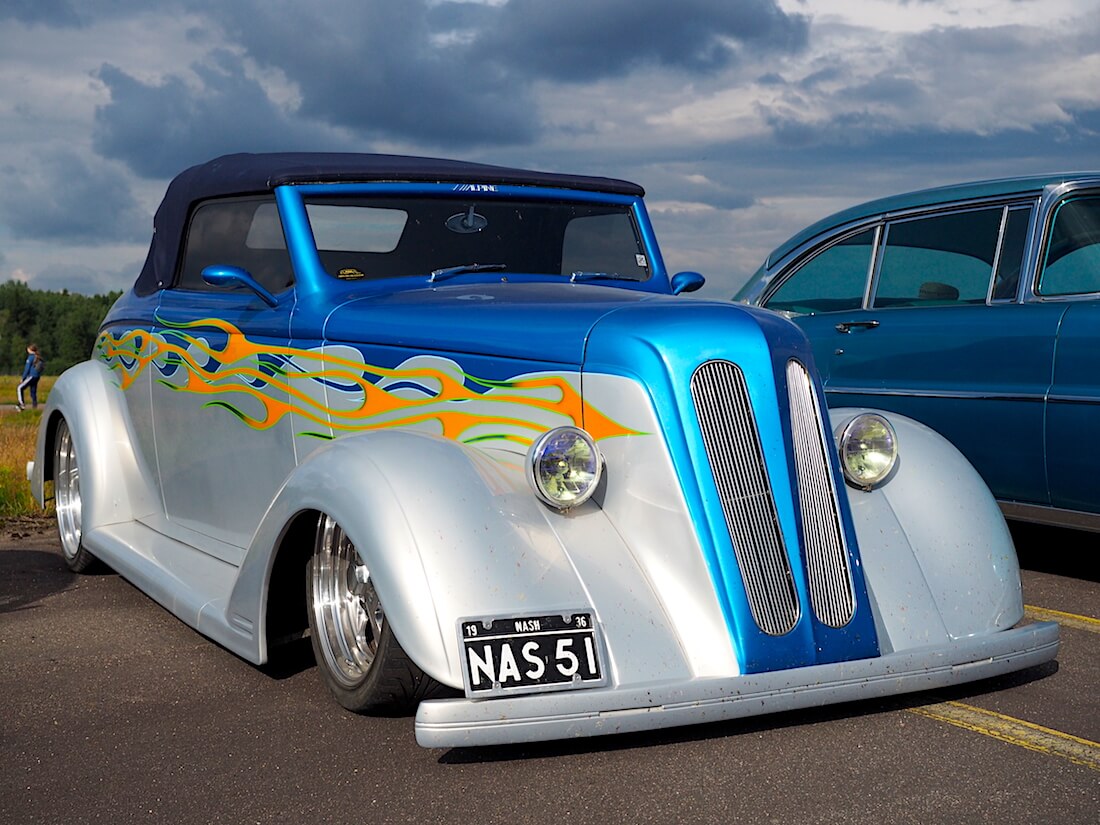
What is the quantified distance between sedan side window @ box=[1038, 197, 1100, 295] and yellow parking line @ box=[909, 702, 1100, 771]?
2696 millimetres

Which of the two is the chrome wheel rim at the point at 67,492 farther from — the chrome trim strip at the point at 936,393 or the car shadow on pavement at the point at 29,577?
the chrome trim strip at the point at 936,393

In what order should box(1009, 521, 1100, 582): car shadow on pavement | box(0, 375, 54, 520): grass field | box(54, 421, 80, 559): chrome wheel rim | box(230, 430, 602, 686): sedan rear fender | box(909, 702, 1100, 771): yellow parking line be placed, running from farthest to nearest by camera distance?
box(0, 375, 54, 520): grass field
box(54, 421, 80, 559): chrome wheel rim
box(1009, 521, 1100, 582): car shadow on pavement
box(909, 702, 1100, 771): yellow parking line
box(230, 430, 602, 686): sedan rear fender

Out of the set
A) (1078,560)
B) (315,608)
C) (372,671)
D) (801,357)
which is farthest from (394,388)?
(1078,560)

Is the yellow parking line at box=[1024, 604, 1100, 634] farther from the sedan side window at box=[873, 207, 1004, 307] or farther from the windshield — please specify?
the windshield

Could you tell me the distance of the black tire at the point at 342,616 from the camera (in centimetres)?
361

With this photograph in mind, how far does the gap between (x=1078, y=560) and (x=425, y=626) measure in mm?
4476

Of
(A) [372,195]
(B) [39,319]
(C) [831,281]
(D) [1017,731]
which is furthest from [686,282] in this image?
(B) [39,319]

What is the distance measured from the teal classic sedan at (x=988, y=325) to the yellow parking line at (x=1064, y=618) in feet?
2.07

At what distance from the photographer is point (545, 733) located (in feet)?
9.81

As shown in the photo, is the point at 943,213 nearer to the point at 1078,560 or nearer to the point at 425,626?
the point at 1078,560

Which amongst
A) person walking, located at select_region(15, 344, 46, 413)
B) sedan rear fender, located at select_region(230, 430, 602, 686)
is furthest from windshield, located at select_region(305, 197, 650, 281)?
person walking, located at select_region(15, 344, 46, 413)

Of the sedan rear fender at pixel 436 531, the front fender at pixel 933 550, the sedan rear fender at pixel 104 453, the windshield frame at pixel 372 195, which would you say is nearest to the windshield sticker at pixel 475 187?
the windshield frame at pixel 372 195

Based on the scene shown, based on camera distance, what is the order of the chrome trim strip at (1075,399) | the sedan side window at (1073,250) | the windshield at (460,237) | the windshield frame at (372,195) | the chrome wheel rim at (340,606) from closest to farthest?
1. the chrome wheel rim at (340,606)
2. the windshield frame at (372,195)
3. the windshield at (460,237)
4. the chrome trim strip at (1075,399)
5. the sedan side window at (1073,250)

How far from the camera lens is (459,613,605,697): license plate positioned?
3027 millimetres
